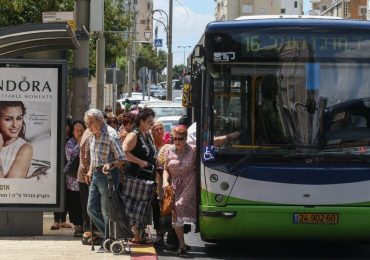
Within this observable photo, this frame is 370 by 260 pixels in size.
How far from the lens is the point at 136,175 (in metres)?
10.9

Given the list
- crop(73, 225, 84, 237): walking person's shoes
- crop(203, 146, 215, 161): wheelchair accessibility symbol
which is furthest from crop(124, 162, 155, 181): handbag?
crop(73, 225, 84, 237): walking person's shoes

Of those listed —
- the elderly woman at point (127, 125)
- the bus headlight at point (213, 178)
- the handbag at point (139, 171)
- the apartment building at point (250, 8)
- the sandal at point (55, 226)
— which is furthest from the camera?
the apartment building at point (250, 8)

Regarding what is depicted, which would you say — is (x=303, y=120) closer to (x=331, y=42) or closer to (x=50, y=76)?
(x=331, y=42)

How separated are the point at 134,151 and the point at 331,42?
281 cm

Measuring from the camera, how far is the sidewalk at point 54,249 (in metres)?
9.89

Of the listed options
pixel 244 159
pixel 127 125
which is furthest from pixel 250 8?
pixel 244 159

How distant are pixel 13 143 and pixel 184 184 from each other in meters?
2.39

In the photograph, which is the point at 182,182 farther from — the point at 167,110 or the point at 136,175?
the point at 167,110

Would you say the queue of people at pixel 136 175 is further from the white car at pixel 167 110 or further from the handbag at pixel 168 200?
the white car at pixel 167 110

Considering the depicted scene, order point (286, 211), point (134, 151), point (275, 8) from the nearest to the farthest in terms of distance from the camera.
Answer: point (286, 211), point (134, 151), point (275, 8)

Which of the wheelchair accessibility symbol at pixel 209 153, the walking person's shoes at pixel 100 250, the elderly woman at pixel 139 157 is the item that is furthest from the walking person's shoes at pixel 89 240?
the wheelchair accessibility symbol at pixel 209 153

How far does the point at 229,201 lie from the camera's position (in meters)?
10.1

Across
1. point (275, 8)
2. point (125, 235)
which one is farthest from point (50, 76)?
point (275, 8)

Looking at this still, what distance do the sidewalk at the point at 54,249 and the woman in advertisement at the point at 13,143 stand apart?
90cm
